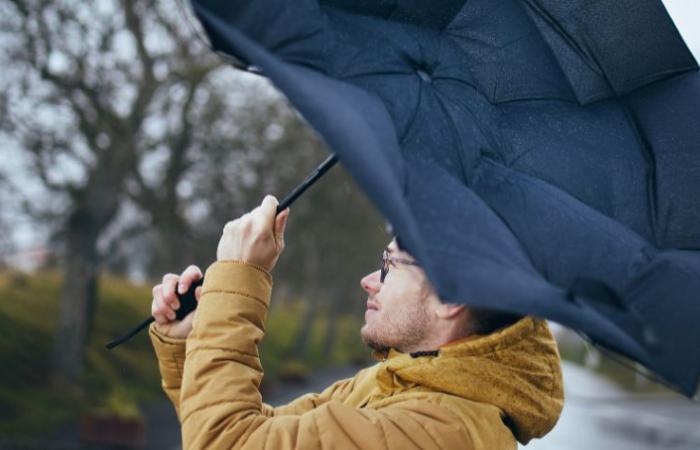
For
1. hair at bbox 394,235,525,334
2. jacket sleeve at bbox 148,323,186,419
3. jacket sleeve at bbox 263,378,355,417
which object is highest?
hair at bbox 394,235,525,334

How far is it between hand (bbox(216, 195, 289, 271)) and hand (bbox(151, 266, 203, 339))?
0.23 meters

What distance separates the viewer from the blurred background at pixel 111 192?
1416 centimetres

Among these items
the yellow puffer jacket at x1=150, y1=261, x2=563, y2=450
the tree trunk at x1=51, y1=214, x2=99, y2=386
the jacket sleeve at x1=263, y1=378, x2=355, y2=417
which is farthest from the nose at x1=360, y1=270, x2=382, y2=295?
the tree trunk at x1=51, y1=214, x2=99, y2=386

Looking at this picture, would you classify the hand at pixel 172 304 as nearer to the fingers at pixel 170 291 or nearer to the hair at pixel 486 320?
the fingers at pixel 170 291

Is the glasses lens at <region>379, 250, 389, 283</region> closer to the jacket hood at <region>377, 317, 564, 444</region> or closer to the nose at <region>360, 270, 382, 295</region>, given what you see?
the nose at <region>360, 270, 382, 295</region>

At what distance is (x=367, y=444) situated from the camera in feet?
6.86

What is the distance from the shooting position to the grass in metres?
14.5

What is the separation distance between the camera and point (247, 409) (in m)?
2.12

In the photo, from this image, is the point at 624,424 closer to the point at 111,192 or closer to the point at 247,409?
the point at 111,192

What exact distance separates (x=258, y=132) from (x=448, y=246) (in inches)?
752

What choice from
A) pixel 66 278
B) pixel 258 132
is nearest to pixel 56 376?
pixel 66 278

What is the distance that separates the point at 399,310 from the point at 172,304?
63cm

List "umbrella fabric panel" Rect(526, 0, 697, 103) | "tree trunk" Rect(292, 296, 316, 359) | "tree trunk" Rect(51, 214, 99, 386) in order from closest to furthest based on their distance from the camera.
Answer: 1. "umbrella fabric panel" Rect(526, 0, 697, 103)
2. "tree trunk" Rect(51, 214, 99, 386)
3. "tree trunk" Rect(292, 296, 316, 359)

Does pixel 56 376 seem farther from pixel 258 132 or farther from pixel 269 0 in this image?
pixel 269 0
